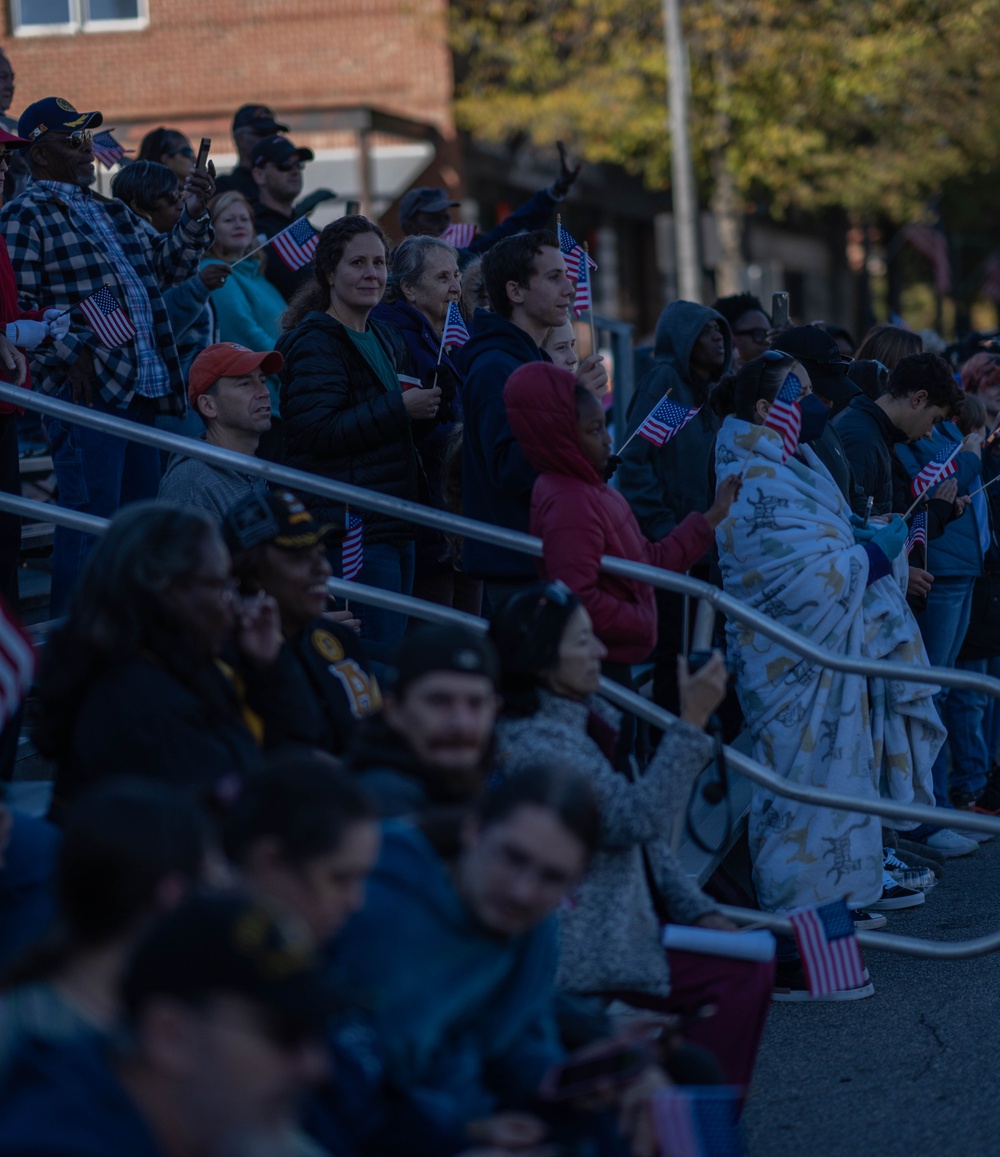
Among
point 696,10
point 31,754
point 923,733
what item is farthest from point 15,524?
point 696,10

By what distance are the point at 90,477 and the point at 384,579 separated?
3.97 feet

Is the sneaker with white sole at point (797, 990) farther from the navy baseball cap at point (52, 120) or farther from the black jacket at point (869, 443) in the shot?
the navy baseball cap at point (52, 120)

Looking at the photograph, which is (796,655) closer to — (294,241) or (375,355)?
(375,355)

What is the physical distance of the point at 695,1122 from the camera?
10.8 feet

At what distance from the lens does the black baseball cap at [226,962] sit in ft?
7.39

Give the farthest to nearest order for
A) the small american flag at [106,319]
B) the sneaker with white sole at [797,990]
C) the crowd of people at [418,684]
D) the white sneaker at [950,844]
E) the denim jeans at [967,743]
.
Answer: the denim jeans at [967,743]
the white sneaker at [950,844]
the small american flag at [106,319]
the sneaker with white sole at [797,990]
the crowd of people at [418,684]

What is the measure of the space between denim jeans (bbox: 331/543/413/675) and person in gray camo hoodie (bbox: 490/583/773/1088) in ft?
6.55

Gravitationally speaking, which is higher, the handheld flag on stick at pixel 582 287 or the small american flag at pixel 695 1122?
the handheld flag on stick at pixel 582 287

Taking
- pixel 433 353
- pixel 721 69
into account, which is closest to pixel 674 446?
pixel 433 353

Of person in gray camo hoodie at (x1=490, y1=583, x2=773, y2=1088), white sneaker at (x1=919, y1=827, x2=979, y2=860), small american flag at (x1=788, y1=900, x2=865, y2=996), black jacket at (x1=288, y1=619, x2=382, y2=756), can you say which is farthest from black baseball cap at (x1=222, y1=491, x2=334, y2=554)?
white sneaker at (x1=919, y1=827, x2=979, y2=860)

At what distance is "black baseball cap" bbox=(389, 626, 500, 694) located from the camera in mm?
3516

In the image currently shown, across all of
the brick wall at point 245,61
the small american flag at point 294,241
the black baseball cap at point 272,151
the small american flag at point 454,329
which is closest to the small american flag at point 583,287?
the small american flag at point 454,329

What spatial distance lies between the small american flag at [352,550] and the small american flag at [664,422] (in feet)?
4.05

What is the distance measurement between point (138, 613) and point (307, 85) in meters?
21.2
